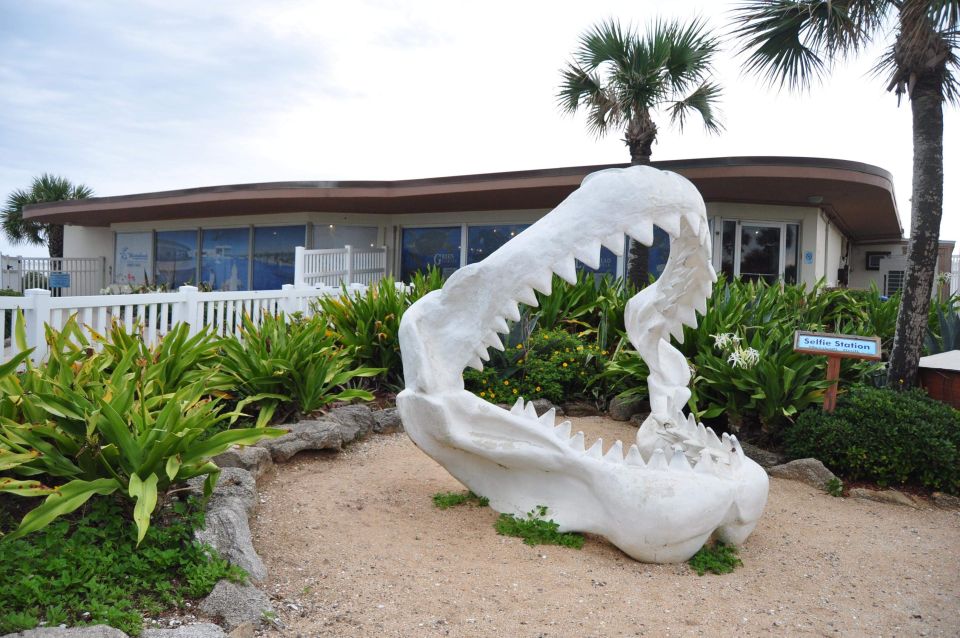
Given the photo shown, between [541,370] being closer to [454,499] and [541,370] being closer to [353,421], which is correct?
[353,421]


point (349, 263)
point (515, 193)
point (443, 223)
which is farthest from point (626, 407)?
point (443, 223)

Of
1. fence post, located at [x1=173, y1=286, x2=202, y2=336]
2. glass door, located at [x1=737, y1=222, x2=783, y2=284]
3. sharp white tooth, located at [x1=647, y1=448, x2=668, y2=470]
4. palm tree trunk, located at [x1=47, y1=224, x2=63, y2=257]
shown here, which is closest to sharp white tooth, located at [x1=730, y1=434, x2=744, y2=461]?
sharp white tooth, located at [x1=647, y1=448, x2=668, y2=470]

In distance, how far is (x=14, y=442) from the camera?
301 centimetres

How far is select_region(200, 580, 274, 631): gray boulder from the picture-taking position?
2523mm

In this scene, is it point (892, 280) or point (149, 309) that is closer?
point (149, 309)

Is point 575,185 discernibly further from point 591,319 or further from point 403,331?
point 403,331

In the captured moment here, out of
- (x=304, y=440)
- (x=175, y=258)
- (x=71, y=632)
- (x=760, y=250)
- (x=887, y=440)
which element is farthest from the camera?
(x=175, y=258)

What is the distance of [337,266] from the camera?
1380 centimetres

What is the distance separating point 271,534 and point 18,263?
71.3 feet

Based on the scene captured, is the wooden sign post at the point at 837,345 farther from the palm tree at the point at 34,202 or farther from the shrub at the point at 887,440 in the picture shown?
the palm tree at the point at 34,202

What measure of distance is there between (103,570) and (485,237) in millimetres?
13649

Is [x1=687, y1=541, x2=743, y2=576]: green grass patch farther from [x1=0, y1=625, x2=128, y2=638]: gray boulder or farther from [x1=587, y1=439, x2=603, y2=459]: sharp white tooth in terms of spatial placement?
[x1=0, y1=625, x2=128, y2=638]: gray boulder

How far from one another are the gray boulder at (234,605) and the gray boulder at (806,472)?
418 cm

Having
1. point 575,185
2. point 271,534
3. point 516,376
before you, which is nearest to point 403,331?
point 271,534
